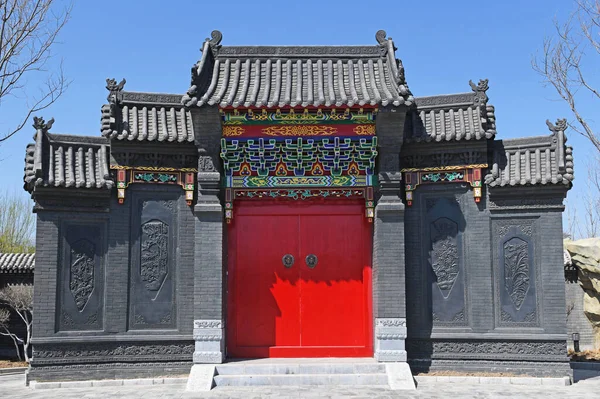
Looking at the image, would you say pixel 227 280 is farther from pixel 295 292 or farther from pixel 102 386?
pixel 102 386

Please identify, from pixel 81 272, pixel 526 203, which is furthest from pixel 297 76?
pixel 81 272

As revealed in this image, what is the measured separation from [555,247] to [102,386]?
8.12 metres

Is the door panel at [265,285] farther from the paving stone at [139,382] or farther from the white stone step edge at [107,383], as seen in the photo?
the paving stone at [139,382]

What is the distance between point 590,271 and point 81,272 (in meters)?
12.7

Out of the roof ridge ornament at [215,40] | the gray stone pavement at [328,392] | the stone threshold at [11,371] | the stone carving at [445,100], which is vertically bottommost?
the stone threshold at [11,371]

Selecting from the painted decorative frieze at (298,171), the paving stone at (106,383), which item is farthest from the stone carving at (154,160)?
the paving stone at (106,383)

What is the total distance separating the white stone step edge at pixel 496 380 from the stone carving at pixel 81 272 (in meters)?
5.90

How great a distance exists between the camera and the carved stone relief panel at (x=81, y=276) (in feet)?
37.3

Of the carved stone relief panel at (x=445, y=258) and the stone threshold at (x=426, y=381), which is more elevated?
the carved stone relief panel at (x=445, y=258)

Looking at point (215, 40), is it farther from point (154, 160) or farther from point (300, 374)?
point (300, 374)

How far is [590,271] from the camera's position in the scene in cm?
1702

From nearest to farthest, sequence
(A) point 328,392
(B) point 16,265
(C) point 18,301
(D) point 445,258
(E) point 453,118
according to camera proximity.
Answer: (A) point 328,392 < (D) point 445,258 < (E) point 453,118 < (C) point 18,301 < (B) point 16,265

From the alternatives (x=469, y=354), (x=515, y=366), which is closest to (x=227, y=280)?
(x=469, y=354)

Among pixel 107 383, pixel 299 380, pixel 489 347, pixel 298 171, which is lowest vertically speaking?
pixel 107 383
